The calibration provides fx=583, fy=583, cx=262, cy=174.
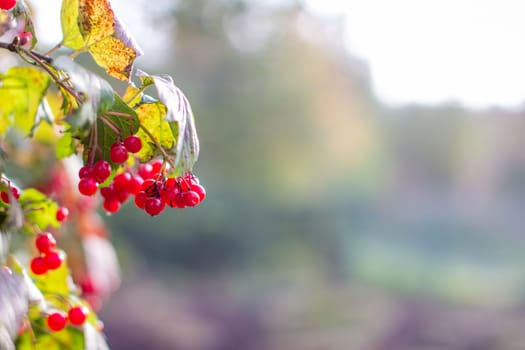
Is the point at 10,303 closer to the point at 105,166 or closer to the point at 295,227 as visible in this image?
the point at 105,166

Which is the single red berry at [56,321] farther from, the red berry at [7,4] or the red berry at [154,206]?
the red berry at [7,4]

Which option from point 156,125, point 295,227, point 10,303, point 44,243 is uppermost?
point 295,227

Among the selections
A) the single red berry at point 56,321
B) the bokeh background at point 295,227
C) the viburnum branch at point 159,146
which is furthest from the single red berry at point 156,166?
the bokeh background at point 295,227

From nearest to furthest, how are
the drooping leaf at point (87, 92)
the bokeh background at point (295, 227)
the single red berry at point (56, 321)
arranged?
the drooping leaf at point (87, 92)
the single red berry at point (56, 321)
the bokeh background at point (295, 227)

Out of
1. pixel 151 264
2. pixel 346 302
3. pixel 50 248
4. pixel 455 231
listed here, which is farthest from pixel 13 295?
pixel 455 231

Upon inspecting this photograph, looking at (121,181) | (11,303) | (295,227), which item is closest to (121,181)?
(121,181)

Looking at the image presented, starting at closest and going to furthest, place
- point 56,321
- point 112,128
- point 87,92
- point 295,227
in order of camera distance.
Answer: point 87,92
point 112,128
point 56,321
point 295,227

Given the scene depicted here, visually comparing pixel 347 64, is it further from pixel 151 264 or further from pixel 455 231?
pixel 151 264
